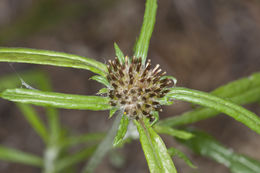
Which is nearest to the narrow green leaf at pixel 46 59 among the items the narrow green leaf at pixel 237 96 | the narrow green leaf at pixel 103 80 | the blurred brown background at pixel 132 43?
the narrow green leaf at pixel 103 80

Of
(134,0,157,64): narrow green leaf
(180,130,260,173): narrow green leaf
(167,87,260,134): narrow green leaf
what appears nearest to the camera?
(167,87,260,134): narrow green leaf

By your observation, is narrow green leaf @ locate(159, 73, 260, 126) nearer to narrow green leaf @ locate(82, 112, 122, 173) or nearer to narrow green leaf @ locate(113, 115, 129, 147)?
narrow green leaf @ locate(82, 112, 122, 173)

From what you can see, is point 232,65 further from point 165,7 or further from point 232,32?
point 165,7

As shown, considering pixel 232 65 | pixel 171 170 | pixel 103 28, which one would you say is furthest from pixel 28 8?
pixel 171 170

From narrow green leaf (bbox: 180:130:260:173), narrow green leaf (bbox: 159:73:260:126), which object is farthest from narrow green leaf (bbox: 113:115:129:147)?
narrow green leaf (bbox: 180:130:260:173)

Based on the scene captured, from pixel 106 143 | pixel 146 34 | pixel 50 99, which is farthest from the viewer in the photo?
pixel 106 143

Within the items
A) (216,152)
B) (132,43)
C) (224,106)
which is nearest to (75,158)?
(216,152)

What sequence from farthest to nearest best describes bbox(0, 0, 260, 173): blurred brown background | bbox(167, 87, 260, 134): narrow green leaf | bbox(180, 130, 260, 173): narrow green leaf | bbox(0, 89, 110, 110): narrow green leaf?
bbox(0, 0, 260, 173): blurred brown background < bbox(180, 130, 260, 173): narrow green leaf < bbox(167, 87, 260, 134): narrow green leaf < bbox(0, 89, 110, 110): narrow green leaf

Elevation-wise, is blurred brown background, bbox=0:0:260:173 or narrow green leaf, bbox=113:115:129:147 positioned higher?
blurred brown background, bbox=0:0:260:173

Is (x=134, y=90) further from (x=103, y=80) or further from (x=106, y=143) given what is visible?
(x=106, y=143)
